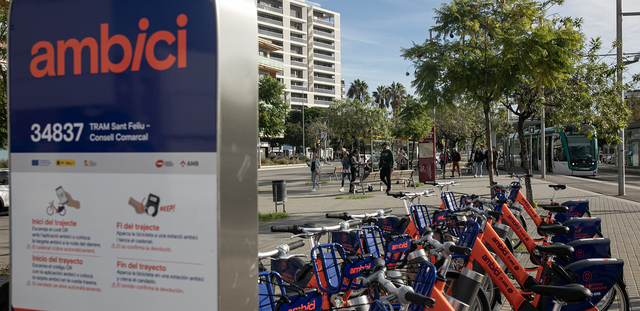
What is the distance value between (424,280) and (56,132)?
1.89m

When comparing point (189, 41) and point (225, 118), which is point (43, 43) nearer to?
point (189, 41)

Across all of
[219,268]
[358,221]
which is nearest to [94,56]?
[219,268]

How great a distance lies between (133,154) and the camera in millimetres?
1497

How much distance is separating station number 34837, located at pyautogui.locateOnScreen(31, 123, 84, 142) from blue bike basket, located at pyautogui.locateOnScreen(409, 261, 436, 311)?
1.80 m

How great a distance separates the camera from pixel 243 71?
1.49 meters

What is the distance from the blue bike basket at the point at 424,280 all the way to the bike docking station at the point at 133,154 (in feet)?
3.80

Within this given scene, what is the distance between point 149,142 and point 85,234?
1.34 feet

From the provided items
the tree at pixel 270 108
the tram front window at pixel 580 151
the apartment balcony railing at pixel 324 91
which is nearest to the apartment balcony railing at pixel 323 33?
the apartment balcony railing at pixel 324 91

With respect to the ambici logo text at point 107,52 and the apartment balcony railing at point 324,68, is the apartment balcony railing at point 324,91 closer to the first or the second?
the apartment balcony railing at point 324,68

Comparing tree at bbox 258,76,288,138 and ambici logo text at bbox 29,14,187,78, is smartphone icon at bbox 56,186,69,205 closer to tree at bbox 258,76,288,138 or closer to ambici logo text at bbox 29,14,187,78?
ambici logo text at bbox 29,14,187,78

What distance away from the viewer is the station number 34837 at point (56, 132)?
1.56 meters

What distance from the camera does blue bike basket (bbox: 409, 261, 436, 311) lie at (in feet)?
7.70

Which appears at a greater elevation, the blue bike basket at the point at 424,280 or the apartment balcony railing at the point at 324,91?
the apartment balcony railing at the point at 324,91

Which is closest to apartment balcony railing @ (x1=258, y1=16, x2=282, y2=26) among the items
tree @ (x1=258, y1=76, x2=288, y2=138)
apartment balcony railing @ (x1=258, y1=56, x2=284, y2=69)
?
apartment balcony railing @ (x1=258, y1=56, x2=284, y2=69)
